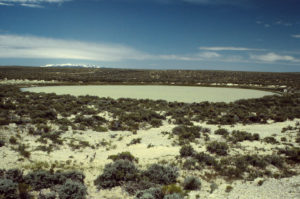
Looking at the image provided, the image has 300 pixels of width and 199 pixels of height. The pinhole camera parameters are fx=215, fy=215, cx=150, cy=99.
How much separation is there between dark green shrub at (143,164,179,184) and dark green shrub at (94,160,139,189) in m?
0.52

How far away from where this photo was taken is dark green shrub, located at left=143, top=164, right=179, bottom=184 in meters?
7.50

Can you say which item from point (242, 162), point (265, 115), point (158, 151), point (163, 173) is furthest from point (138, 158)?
point (265, 115)

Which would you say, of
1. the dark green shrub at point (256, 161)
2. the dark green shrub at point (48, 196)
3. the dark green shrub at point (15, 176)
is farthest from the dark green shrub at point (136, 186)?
the dark green shrub at point (256, 161)

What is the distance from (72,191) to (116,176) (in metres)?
1.61

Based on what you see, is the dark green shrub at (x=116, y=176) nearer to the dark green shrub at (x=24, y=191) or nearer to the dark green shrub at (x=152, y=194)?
the dark green shrub at (x=152, y=194)

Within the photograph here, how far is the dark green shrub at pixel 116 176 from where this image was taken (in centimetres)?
727

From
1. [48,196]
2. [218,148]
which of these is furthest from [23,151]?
[218,148]

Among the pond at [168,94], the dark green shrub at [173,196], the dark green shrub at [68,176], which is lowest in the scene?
the dark green shrub at [68,176]

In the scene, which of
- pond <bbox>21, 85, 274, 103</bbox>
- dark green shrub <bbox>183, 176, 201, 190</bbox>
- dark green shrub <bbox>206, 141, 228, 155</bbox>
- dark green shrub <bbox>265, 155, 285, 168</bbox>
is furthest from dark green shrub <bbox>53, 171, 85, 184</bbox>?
pond <bbox>21, 85, 274, 103</bbox>

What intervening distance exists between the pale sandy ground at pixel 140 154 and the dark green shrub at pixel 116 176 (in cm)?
25

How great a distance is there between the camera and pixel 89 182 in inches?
296

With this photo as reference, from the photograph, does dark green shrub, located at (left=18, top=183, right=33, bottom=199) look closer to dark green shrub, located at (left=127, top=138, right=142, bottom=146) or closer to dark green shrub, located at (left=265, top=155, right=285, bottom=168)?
dark green shrub, located at (left=127, top=138, right=142, bottom=146)

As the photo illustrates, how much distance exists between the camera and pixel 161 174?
764 centimetres

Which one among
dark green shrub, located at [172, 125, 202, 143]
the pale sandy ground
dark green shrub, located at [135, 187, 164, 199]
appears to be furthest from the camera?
dark green shrub, located at [172, 125, 202, 143]
